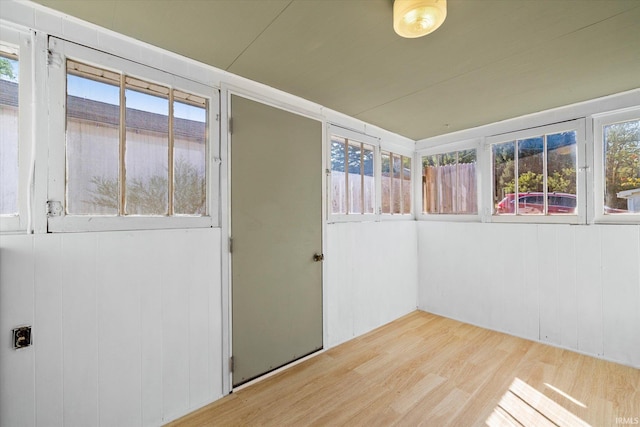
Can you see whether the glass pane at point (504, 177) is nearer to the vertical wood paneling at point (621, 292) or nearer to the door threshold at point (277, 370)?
the vertical wood paneling at point (621, 292)

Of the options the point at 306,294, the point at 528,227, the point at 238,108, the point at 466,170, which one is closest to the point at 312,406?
the point at 306,294

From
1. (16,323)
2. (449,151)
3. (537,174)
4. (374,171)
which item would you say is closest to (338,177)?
(374,171)

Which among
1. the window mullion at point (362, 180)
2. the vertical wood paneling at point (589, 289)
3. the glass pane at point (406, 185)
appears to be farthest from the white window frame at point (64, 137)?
the vertical wood paneling at point (589, 289)

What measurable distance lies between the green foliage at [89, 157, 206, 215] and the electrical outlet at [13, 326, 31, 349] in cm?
69

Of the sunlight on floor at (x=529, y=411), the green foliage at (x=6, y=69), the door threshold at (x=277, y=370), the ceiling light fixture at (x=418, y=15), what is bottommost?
the sunlight on floor at (x=529, y=411)

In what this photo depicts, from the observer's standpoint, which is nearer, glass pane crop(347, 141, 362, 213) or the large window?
the large window

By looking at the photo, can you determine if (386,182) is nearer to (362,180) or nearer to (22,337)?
(362,180)

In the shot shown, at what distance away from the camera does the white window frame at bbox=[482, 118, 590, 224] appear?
272 centimetres

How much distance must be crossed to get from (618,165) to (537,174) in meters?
0.60

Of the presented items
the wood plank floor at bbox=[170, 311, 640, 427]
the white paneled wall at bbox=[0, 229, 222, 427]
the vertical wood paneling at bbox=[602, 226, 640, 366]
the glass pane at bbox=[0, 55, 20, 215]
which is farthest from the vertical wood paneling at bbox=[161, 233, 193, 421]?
the vertical wood paneling at bbox=[602, 226, 640, 366]

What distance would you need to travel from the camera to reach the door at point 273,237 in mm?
2174

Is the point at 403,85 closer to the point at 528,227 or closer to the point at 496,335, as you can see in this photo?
the point at 528,227

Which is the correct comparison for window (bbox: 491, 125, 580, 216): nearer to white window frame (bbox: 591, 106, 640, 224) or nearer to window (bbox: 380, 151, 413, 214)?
white window frame (bbox: 591, 106, 640, 224)

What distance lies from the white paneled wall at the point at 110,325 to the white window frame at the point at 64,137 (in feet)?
0.18
